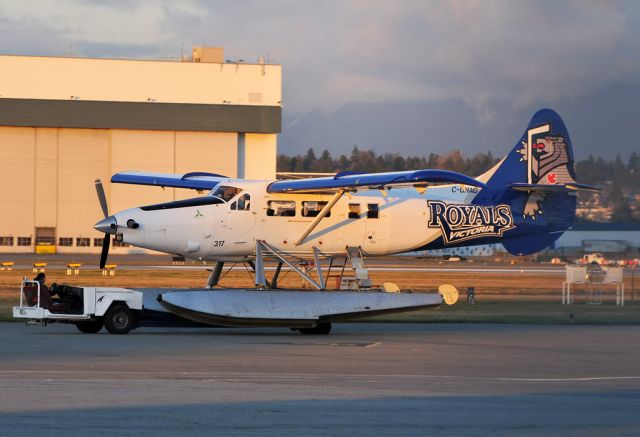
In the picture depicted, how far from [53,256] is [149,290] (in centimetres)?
5611

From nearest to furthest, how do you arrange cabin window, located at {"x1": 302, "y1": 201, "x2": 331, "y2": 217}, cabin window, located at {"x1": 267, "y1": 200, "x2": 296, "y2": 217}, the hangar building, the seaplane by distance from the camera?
1. the seaplane
2. cabin window, located at {"x1": 267, "y1": 200, "x2": 296, "y2": 217}
3. cabin window, located at {"x1": 302, "y1": 201, "x2": 331, "y2": 217}
4. the hangar building

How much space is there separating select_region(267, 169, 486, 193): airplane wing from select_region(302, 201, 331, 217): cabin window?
0.62 meters

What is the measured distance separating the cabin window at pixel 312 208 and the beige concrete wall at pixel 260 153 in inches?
2336

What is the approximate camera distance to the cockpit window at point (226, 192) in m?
25.9

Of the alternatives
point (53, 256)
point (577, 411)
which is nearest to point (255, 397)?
point (577, 411)

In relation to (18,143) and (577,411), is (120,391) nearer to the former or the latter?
(577,411)

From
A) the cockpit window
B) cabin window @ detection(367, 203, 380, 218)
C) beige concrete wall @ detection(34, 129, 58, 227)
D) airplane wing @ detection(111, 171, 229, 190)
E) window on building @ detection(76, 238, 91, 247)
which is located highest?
beige concrete wall @ detection(34, 129, 58, 227)

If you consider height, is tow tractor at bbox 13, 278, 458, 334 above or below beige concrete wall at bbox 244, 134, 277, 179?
below

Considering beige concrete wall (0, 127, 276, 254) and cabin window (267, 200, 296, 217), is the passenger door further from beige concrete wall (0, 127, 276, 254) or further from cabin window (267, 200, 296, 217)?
beige concrete wall (0, 127, 276, 254)

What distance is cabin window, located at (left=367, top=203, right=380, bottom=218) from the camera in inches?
1057

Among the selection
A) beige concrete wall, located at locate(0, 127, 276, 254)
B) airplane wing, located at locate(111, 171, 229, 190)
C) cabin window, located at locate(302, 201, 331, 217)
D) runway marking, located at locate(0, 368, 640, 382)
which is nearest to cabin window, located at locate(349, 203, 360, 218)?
cabin window, located at locate(302, 201, 331, 217)

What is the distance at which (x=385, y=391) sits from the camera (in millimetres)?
13969

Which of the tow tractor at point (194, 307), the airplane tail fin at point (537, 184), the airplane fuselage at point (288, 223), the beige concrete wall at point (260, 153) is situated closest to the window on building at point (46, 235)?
the beige concrete wall at point (260, 153)

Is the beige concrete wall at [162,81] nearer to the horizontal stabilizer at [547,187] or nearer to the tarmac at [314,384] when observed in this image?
the horizontal stabilizer at [547,187]
